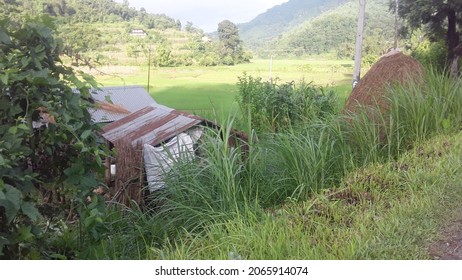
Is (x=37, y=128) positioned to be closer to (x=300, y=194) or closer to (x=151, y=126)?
(x=300, y=194)

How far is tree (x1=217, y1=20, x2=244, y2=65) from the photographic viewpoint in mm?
9273

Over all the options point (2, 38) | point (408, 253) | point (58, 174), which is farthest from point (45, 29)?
point (408, 253)

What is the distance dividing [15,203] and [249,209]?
915 millimetres

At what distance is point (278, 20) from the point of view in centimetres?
1086

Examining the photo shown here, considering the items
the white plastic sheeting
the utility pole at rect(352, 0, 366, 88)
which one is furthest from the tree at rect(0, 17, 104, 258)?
the utility pole at rect(352, 0, 366, 88)

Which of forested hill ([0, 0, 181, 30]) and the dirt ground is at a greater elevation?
forested hill ([0, 0, 181, 30])

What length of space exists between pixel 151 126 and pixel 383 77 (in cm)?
177

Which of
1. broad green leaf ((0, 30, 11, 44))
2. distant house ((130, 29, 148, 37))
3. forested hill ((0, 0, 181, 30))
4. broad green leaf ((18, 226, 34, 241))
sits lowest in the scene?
broad green leaf ((18, 226, 34, 241))

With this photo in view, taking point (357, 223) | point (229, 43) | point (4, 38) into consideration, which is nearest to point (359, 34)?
point (229, 43)

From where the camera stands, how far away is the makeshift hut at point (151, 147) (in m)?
2.42

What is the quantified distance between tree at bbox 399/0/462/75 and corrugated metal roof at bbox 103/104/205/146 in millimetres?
7754

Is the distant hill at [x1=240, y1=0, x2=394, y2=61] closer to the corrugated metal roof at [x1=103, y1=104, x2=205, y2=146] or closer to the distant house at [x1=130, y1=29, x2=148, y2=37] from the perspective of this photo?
the distant house at [x1=130, y1=29, x2=148, y2=37]

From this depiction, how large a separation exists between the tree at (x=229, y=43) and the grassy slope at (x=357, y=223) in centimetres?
735

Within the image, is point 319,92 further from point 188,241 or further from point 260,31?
point 260,31
